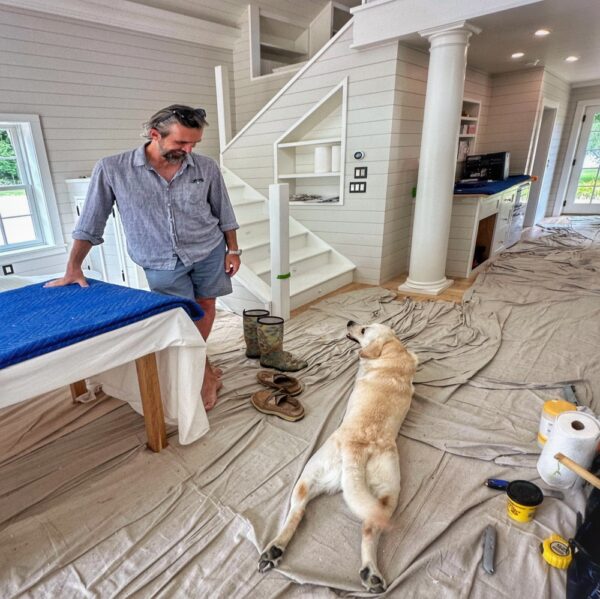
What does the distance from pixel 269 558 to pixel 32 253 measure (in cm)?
382

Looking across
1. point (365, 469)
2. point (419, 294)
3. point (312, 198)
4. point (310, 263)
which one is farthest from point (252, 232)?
point (365, 469)

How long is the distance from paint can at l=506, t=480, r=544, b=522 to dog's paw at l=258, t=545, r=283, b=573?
0.80 metres

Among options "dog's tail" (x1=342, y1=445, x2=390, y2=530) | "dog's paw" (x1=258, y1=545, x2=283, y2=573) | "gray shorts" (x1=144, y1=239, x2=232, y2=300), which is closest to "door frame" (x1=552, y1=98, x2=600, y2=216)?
"gray shorts" (x1=144, y1=239, x2=232, y2=300)

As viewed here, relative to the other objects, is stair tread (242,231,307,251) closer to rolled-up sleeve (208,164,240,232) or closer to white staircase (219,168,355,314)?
white staircase (219,168,355,314)

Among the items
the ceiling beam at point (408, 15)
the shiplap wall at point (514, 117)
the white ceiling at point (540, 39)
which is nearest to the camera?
the ceiling beam at point (408, 15)

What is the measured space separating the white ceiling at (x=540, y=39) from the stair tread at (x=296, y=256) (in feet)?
6.68

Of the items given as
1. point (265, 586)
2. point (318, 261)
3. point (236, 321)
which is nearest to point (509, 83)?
point (318, 261)

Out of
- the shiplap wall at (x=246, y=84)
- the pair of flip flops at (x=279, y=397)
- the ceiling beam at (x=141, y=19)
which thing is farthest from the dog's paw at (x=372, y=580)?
the shiplap wall at (x=246, y=84)

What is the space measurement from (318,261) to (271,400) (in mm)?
2322

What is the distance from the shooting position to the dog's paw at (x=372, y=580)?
3.60 ft

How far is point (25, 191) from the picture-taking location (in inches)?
148

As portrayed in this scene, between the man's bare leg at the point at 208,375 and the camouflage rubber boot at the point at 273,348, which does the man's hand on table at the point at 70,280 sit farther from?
the camouflage rubber boot at the point at 273,348

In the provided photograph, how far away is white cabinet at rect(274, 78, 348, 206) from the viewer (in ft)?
12.7

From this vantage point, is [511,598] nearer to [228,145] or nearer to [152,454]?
[152,454]
